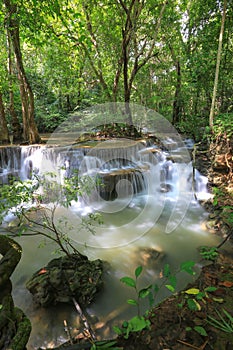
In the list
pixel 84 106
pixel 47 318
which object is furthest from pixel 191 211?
pixel 84 106

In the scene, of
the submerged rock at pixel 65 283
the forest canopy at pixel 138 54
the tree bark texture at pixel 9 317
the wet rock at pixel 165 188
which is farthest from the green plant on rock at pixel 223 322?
the forest canopy at pixel 138 54

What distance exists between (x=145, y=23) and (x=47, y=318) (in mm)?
9959

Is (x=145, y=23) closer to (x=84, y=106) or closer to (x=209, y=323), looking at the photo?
(x=84, y=106)

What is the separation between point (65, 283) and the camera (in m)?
2.65

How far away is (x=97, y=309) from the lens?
259 centimetres

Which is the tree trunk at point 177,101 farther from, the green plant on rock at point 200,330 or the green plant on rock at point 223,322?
the green plant on rock at point 200,330

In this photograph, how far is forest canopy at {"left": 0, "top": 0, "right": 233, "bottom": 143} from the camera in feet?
24.3

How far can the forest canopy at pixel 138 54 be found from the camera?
742cm

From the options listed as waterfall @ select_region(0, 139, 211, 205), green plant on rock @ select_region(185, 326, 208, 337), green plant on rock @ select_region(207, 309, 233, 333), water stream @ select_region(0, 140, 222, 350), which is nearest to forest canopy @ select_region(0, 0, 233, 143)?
waterfall @ select_region(0, 139, 211, 205)

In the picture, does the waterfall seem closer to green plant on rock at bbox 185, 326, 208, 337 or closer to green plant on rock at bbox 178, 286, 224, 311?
green plant on rock at bbox 178, 286, 224, 311

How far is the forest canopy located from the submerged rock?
6099 mm

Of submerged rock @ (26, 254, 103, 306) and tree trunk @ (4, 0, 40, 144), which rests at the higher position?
tree trunk @ (4, 0, 40, 144)

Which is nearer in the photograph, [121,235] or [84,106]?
[121,235]

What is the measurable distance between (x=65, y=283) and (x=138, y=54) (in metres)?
9.17
